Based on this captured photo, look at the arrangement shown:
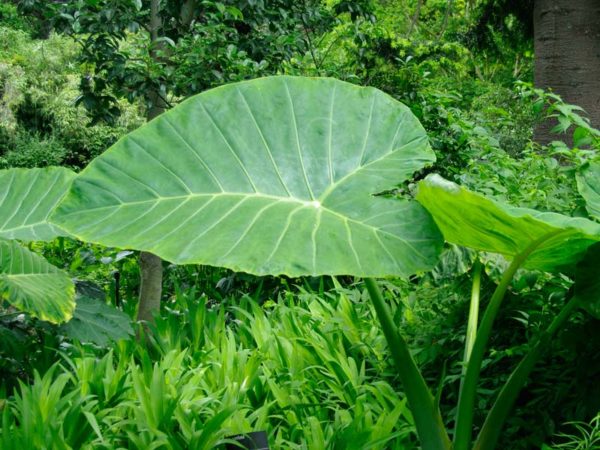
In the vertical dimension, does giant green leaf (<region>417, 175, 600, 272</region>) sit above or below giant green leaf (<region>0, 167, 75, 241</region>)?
above

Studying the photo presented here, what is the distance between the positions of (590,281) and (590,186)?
0.28 m

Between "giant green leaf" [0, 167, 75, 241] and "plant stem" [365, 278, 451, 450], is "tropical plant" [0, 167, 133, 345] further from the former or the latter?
"plant stem" [365, 278, 451, 450]

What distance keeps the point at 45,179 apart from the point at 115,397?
104 centimetres

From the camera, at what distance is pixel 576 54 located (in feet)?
19.6

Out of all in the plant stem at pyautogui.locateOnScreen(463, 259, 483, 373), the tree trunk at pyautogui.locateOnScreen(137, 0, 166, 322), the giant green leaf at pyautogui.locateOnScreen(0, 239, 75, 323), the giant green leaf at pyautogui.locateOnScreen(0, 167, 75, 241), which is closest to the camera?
the plant stem at pyautogui.locateOnScreen(463, 259, 483, 373)

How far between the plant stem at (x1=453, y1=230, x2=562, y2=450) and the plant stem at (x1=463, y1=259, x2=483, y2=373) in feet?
0.50

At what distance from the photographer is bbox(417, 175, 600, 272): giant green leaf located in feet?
5.23

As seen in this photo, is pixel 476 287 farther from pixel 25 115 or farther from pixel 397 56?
pixel 25 115

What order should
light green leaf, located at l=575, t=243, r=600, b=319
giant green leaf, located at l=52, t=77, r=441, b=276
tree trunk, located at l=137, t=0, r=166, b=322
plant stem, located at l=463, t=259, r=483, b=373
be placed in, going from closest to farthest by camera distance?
giant green leaf, located at l=52, t=77, r=441, b=276, light green leaf, located at l=575, t=243, r=600, b=319, plant stem, located at l=463, t=259, r=483, b=373, tree trunk, located at l=137, t=0, r=166, b=322

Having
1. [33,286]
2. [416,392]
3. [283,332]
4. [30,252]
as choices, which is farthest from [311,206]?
[283,332]

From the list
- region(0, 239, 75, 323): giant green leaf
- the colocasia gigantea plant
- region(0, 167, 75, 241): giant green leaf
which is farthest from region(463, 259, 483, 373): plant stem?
region(0, 167, 75, 241): giant green leaf

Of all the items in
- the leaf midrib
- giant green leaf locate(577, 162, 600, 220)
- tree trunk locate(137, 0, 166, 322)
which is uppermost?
the leaf midrib

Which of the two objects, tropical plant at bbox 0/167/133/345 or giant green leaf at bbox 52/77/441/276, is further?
tropical plant at bbox 0/167/133/345

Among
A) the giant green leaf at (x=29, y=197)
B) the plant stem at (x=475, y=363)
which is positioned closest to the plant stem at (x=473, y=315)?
the plant stem at (x=475, y=363)
